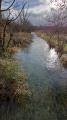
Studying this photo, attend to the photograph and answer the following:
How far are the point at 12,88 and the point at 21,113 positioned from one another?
1470 millimetres

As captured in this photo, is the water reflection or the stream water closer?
the stream water

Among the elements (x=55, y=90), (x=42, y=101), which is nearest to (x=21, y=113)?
(x=42, y=101)

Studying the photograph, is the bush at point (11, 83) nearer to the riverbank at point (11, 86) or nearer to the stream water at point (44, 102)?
the riverbank at point (11, 86)

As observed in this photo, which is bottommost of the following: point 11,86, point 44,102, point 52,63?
point 52,63

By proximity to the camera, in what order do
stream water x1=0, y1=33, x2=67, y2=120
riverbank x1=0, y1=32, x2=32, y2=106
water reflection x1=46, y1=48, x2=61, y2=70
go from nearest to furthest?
1. stream water x1=0, y1=33, x2=67, y2=120
2. riverbank x1=0, y1=32, x2=32, y2=106
3. water reflection x1=46, y1=48, x2=61, y2=70

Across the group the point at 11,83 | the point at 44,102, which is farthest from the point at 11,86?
the point at 44,102

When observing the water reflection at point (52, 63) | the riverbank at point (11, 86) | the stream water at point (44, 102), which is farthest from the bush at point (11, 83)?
the water reflection at point (52, 63)

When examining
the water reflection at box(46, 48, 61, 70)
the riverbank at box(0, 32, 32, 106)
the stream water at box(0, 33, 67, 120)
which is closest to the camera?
the stream water at box(0, 33, 67, 120)

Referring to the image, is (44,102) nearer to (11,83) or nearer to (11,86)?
(11,86)

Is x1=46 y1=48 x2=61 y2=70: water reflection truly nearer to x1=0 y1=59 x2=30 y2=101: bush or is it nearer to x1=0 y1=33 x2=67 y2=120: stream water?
x1=0 y1=33 x2=67 y2=120: stream water

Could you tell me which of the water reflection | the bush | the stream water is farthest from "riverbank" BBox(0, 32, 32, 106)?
the water reflection

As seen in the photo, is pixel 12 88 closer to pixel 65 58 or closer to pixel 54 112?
pixel 54 112

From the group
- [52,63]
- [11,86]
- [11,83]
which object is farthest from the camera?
[52,63]

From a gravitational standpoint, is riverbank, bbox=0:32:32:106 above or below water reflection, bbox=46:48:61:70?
above
